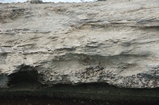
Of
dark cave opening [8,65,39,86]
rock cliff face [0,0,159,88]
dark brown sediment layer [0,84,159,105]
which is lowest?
dark brown sediment layer [0,84,159,105]

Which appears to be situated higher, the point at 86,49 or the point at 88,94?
the point at 86,49

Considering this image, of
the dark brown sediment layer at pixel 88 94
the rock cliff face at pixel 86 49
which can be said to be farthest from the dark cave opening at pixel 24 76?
the dark brown sediment layer at pixel 88 94

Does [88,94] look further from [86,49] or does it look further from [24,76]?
[24,76]

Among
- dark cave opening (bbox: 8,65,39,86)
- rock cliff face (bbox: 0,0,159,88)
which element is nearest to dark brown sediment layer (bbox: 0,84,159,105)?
dark cave opening (bbox: 8,65,39,86)

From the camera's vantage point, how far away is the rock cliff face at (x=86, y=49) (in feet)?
16.3

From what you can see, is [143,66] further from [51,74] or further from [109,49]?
[51,74]

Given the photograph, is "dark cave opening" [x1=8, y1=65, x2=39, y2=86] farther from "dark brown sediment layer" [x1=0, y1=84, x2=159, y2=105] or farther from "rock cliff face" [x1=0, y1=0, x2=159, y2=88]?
"dark brown sediment layer" [x1=0, y1=84, x2=159, y2=105]

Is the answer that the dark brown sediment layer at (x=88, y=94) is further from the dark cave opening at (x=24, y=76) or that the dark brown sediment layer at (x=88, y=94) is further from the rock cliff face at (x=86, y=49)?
the rock cliff face at (x=86, y=49)

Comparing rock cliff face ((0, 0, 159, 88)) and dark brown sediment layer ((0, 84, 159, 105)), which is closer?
rock cliff face ((0, 0, 159, 88))

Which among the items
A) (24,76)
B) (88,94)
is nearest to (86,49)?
(88,94)

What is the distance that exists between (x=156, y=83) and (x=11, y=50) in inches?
120

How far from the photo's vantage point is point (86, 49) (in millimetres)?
5074

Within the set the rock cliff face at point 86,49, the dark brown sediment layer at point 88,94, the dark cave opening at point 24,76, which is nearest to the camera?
the rock cliff face at point 86,49

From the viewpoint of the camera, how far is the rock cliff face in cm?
496
